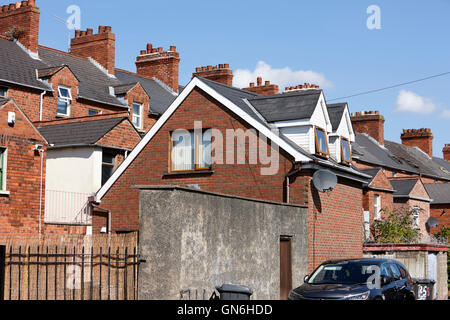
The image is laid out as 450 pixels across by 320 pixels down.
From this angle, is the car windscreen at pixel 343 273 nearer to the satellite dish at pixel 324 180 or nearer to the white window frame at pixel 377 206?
the satellite dish at pixel 324 180

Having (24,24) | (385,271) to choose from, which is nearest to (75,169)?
(24,24)

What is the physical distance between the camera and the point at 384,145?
58.3 metres

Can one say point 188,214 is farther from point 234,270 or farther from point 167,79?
point 167,79

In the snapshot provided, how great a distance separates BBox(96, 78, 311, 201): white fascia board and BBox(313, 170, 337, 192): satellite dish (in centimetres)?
61

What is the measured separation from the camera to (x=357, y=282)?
1492cm

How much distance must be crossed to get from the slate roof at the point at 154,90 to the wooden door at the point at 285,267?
20879 mm

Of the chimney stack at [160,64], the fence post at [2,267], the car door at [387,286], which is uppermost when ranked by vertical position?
the chimney stack at [160,64]

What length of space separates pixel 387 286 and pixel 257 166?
805cm

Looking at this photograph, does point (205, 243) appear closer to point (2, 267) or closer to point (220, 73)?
point (2, 267)

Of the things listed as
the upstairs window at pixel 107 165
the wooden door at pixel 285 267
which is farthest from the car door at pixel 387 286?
the upstairs window at pixel 107 165

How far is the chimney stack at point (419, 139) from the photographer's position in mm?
67438

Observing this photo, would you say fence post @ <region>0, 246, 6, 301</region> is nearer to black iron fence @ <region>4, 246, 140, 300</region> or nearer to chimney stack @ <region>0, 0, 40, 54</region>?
black iron fence @ <region>4, 246, 140, 300</region>

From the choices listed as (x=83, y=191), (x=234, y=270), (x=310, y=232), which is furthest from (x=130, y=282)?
(x=83, y=191)

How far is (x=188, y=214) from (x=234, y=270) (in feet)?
8.28
